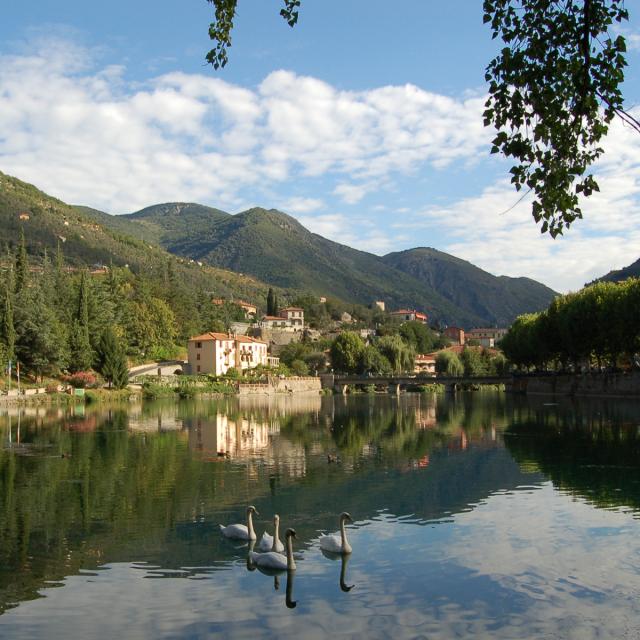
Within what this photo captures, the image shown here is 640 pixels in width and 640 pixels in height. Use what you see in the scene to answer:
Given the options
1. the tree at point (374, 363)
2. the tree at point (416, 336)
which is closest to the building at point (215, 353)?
the tree at point (374, 363)

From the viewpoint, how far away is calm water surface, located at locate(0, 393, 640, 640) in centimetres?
1122

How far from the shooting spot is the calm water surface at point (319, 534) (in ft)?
36.8

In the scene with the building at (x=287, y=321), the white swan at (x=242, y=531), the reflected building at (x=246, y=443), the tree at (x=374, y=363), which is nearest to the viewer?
the white swan at (x=242, y=531)

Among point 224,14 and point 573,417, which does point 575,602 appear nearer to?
point 224,14

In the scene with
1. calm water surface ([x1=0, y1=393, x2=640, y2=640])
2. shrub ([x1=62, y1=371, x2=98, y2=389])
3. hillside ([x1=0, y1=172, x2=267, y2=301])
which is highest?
hillside ([x1=0, y1=172, x2=267, y2=301])

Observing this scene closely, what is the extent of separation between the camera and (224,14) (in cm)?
824

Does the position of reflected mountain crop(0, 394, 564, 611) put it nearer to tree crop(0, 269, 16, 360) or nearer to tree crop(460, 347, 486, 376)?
tree crop(0, 269, 16, 360)

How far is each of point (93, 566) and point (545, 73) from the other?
1171 cm

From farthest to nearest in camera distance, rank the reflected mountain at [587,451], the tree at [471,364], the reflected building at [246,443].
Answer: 1. the tree at [471,364]
2. the reflected building at [246,443]
3. the reflected mountain at [587,451]

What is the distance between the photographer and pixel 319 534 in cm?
1644

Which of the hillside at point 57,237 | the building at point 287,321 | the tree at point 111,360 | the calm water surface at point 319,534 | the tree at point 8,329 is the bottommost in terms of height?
the calm water surface at point 319,534

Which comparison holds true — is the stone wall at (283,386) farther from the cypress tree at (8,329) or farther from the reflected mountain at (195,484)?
the reflected mountain at (195,484)

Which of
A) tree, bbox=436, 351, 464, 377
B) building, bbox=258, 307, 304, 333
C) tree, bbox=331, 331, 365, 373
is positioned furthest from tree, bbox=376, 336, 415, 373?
building, bbox=258, 307, 304, 333

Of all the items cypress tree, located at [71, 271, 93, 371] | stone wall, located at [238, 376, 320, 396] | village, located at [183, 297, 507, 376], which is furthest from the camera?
village, located at [183, 297, 507, 376]
